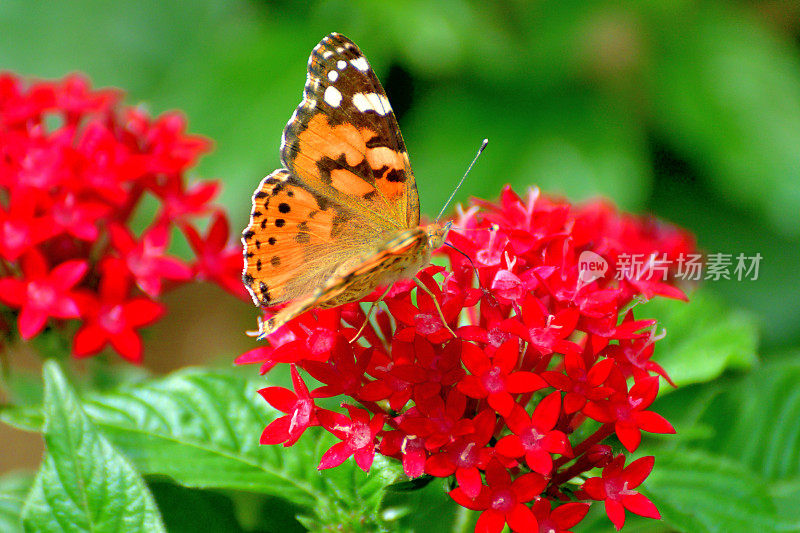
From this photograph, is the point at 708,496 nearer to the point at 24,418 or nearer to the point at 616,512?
the point at 616,512

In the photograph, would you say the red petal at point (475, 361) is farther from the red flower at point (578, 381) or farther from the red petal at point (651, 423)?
the red petal at point (651, 423)

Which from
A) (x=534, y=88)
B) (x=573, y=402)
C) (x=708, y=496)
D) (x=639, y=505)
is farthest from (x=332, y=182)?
(x=534, y=88)

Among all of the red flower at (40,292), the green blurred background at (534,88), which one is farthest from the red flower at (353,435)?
the green blurred background at (534,88)

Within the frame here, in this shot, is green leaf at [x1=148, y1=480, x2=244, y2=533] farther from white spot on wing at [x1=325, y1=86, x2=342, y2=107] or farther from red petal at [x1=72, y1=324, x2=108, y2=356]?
white spot on wing at [x1=325, y1=86, x2=342, y2=107]

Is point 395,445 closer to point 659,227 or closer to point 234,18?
point 659,227

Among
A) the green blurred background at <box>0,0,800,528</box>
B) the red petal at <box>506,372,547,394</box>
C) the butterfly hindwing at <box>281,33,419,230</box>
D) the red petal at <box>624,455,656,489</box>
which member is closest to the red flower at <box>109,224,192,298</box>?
the butterfly hindwing at <box>281,33,419,230</box>

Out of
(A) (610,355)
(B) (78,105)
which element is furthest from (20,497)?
(A) (610,355)
